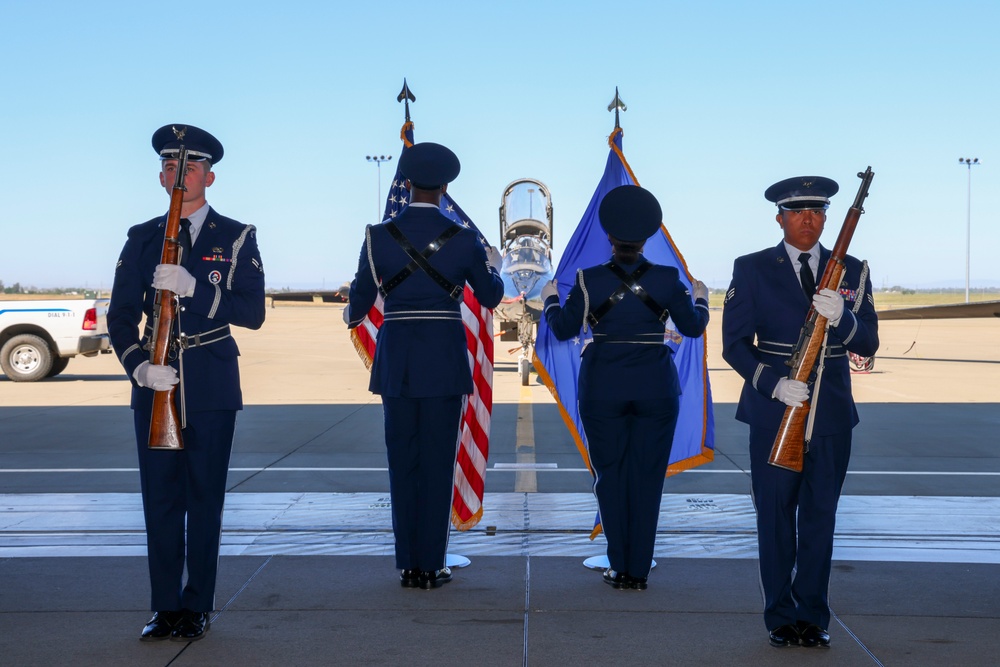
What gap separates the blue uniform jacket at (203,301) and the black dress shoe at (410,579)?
1247 mm

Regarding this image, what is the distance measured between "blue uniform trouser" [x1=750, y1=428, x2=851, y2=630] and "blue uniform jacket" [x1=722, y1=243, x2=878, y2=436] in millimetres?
111

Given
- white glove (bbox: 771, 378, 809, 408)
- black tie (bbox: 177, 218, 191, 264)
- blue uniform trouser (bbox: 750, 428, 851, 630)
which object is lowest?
blue uniform trouser (bbox: 750, 428, 851, 630)

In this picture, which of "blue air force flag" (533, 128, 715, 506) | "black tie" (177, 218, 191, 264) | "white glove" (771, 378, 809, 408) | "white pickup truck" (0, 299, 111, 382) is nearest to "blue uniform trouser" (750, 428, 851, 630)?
"white glove" (771, 378, 809, 408)

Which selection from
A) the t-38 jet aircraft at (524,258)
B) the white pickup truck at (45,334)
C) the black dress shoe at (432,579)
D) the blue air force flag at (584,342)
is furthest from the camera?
the white pickup truck at (45,334)

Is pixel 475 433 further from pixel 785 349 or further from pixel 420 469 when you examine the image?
pixel 785 349

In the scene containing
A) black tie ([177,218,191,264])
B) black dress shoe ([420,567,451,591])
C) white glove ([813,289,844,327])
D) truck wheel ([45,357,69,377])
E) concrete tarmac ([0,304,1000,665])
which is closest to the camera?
white glove ([813,289,844,327])

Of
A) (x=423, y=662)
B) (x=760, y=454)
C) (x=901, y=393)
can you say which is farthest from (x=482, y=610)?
(x=901, y=393)

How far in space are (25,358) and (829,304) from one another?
57.3 feet

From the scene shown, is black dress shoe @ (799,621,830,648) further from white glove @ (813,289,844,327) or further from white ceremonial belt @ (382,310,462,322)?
white ceremonial belt @ (382,310,462,322)

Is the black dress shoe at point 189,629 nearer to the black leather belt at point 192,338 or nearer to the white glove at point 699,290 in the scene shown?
the black leather belt at point 192,338

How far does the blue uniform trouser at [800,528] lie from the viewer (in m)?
4.38

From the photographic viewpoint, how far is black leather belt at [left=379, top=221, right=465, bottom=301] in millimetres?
5199

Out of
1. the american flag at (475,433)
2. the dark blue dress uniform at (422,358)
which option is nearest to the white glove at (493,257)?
the dark blue dress uniform at (422,358)

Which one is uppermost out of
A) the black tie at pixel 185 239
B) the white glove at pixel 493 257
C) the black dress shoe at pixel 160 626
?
the black tie at pixel 185 239
